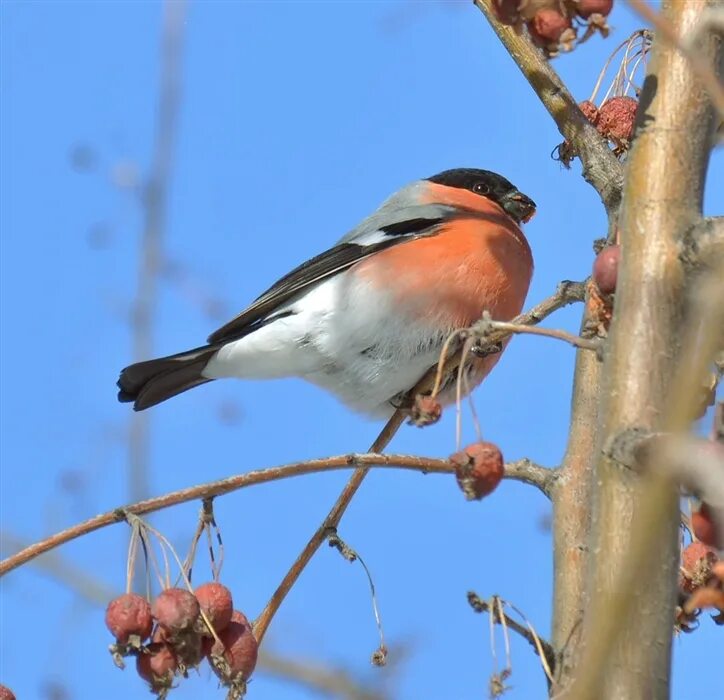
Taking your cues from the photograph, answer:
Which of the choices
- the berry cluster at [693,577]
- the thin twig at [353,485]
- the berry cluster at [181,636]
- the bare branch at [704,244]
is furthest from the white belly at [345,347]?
the bare branch at [704,244]

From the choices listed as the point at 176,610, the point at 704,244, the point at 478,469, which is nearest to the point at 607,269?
the point at 704,244

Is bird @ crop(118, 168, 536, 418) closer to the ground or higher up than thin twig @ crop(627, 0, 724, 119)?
higher up

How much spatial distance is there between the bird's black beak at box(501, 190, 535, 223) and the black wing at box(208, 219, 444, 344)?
0.50 m

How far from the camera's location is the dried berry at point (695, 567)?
70.2 inches

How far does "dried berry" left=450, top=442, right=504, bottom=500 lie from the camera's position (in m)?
1.58

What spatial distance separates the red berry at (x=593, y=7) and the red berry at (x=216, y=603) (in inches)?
39.3

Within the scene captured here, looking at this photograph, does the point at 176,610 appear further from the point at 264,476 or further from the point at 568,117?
the point at 568,117

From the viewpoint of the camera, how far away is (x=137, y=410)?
3311 millimetres

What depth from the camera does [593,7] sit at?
1732mm

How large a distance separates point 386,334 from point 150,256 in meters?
0.66

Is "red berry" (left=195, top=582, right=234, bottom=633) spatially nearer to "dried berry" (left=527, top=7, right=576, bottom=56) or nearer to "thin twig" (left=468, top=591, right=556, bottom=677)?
"thin twig" (left=468, top=591, right=556, bottom=677)

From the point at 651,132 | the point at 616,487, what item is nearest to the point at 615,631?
the point at 616,487

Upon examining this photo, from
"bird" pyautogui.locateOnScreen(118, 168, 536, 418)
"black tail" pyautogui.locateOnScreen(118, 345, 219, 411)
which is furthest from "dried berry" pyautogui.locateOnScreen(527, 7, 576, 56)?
"black tail" pyautogui.locateOnScreen(118, 345, 219, 411)

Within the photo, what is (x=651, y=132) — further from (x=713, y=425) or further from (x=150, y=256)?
(x=150, y=256)
